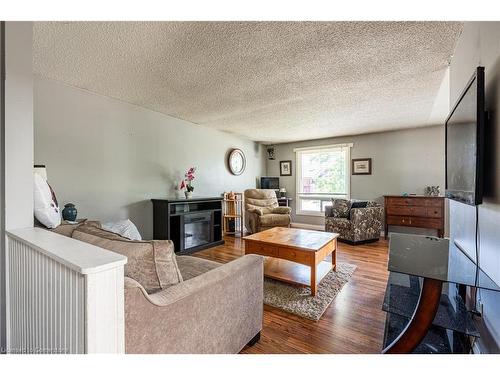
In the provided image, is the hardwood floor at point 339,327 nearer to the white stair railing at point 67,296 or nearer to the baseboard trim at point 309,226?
the white stair railing at point 67,296

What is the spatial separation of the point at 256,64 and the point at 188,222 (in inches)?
96.8

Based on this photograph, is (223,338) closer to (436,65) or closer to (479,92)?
(479,92)

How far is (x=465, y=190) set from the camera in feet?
4.35

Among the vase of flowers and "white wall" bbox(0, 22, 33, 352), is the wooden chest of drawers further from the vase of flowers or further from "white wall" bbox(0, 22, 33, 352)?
"white wall" bbox(0, 22, 33, 352)

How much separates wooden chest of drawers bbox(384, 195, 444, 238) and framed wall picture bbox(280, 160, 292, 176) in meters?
2.34

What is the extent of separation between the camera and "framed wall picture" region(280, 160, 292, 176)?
6.11 m

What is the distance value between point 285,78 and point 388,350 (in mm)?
2398

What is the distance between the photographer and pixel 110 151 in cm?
313

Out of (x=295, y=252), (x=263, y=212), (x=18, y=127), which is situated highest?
(x=18, y=127)

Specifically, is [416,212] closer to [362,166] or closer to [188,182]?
[362,166]

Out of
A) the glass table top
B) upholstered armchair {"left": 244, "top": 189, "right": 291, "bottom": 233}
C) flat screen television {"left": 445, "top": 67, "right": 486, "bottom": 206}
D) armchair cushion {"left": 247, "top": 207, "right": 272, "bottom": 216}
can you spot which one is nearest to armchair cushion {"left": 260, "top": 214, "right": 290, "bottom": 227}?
upholstered armchair {"left": 244, "top": 189, "right": 291, "bottom": 233}

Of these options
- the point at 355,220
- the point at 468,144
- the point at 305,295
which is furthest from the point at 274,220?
the point at 468,144

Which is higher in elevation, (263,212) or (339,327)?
(263,212)

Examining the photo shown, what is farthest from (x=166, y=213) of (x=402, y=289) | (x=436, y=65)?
(x=436, y=65)
